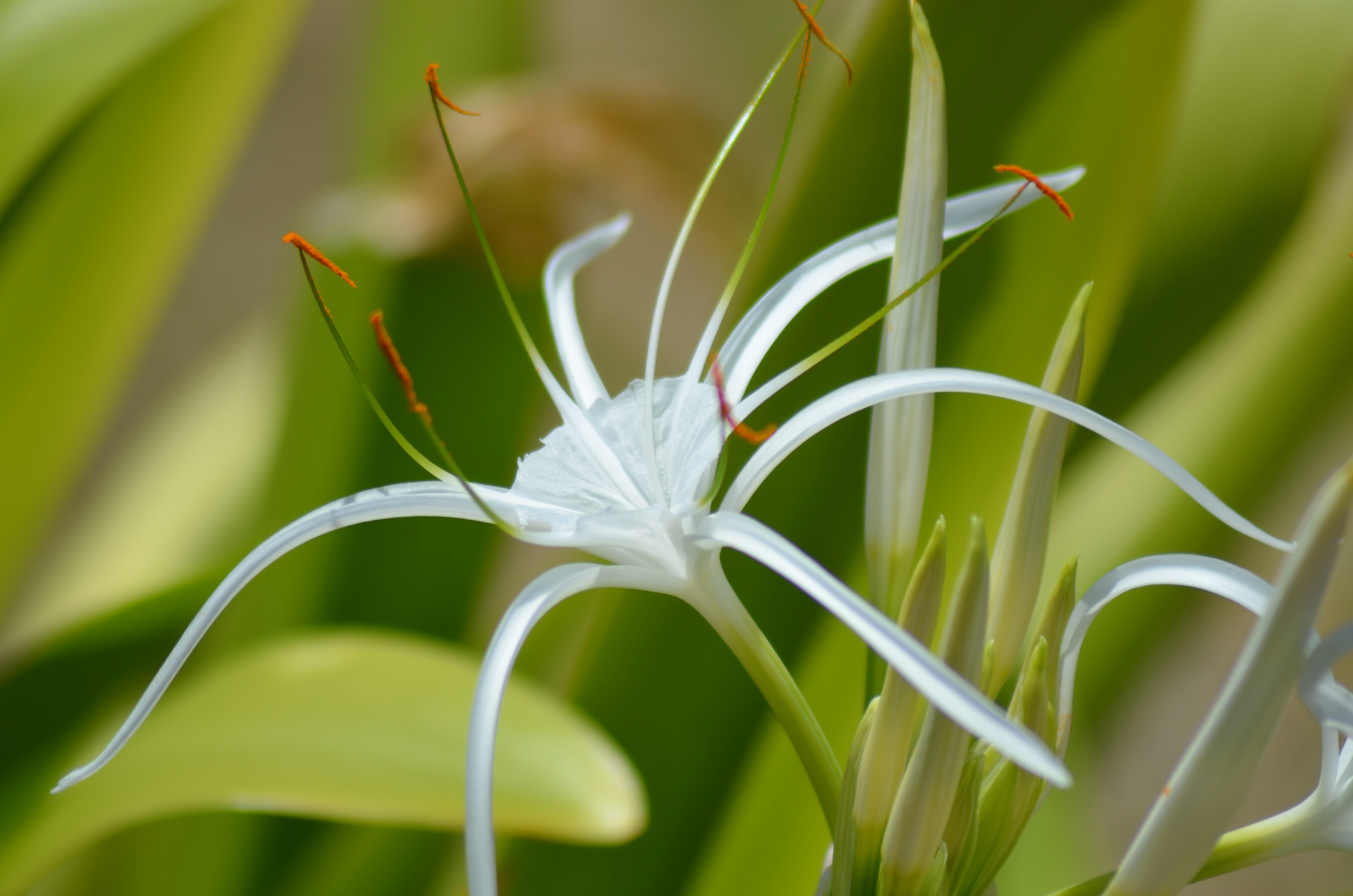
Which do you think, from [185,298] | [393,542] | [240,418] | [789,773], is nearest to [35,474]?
[393,542]

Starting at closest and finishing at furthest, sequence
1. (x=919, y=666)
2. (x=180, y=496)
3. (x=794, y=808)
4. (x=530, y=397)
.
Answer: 1. (x=919, y=666)
2. (x=794, y=808)
3. (x=530, y=397)
4. (x=180, y=496)

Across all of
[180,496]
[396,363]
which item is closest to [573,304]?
[396,363]

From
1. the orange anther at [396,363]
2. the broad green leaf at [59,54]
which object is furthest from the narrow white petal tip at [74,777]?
the broad green leaf at [59,54]

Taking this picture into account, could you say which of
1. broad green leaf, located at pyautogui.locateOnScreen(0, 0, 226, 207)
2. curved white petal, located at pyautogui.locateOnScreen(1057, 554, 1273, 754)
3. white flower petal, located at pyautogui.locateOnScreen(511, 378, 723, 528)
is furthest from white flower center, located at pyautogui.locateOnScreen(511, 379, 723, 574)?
broad green leaf, located at pyautogui.locateOnScreen(0, 0, 226, 207)

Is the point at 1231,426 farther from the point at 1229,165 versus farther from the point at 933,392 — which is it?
the point at 933,392

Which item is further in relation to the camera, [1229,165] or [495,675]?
[1229,165]

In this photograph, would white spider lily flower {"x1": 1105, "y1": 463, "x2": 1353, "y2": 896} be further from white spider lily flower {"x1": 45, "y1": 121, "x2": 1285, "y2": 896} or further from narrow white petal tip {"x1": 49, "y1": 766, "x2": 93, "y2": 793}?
narrow white petal tip {"x1": 49, "y1": 766, "x2": 93, "y2": 793}

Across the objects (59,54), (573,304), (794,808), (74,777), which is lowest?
(794,808)
